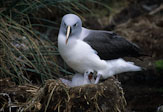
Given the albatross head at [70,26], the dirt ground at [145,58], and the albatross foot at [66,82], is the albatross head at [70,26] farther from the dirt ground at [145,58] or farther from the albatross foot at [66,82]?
the dirt ground at [145,58]

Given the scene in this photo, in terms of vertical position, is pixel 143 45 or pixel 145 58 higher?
pixel 143 45

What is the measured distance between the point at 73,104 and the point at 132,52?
123 centimetres

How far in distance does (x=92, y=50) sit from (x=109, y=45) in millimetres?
323

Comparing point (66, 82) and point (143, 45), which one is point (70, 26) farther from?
point (143, 45)

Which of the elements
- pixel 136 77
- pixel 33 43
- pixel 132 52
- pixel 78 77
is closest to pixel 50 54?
pixel 33 43

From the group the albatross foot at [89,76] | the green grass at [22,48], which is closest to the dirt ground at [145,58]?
the albatross foot at [89,76]

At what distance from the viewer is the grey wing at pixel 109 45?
517 cm

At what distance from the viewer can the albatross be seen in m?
4.95

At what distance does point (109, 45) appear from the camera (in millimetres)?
5289

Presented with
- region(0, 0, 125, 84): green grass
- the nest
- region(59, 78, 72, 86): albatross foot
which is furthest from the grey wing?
region(0, 0, 125, 84): green grass

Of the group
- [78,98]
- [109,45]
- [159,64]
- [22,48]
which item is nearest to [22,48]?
[22,48]

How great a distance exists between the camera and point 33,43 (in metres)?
5.75

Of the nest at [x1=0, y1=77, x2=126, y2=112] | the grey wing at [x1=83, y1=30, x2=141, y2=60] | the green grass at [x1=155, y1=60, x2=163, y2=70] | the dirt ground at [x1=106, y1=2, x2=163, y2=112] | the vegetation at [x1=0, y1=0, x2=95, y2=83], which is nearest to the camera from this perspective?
the nest at [x1=0, y1=77, x2=126, y2=112]

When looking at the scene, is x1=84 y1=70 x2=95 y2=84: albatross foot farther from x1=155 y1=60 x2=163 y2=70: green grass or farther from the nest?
x1=155 y1=60 x2=163 y2=70: green grass
